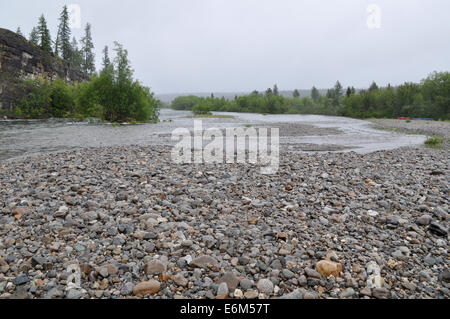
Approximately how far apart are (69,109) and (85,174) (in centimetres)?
4720

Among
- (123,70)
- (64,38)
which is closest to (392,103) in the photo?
(123,70)

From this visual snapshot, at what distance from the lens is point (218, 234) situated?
4.66 metres

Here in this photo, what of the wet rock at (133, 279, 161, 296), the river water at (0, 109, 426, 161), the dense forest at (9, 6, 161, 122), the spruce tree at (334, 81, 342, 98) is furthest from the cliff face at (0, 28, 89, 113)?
the spruce tree at (334, 81, 342, 98)

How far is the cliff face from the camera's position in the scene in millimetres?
45125

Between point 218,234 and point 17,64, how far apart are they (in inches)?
2472

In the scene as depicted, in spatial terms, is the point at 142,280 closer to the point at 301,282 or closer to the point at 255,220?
the point at 301,282

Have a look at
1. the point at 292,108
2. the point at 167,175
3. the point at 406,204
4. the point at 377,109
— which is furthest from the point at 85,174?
the point at 292,108

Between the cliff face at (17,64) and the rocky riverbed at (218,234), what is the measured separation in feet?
161

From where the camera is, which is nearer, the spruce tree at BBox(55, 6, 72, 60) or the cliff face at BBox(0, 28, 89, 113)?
the cliff face at BBox(0, 28, 89, 113)

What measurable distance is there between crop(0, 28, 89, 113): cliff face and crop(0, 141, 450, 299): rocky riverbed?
49.0 m

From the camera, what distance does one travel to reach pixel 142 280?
3.50 m

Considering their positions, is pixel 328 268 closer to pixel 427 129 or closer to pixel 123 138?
pixel 123 138

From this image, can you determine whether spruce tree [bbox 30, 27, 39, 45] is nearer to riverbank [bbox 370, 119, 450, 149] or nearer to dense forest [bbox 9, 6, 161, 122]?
dense forest [bbox 9, 6, 161, 122]

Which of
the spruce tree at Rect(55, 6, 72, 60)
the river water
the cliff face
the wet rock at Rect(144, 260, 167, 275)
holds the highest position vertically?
the spruce tree at Rect(55, 6, 72, 60)
